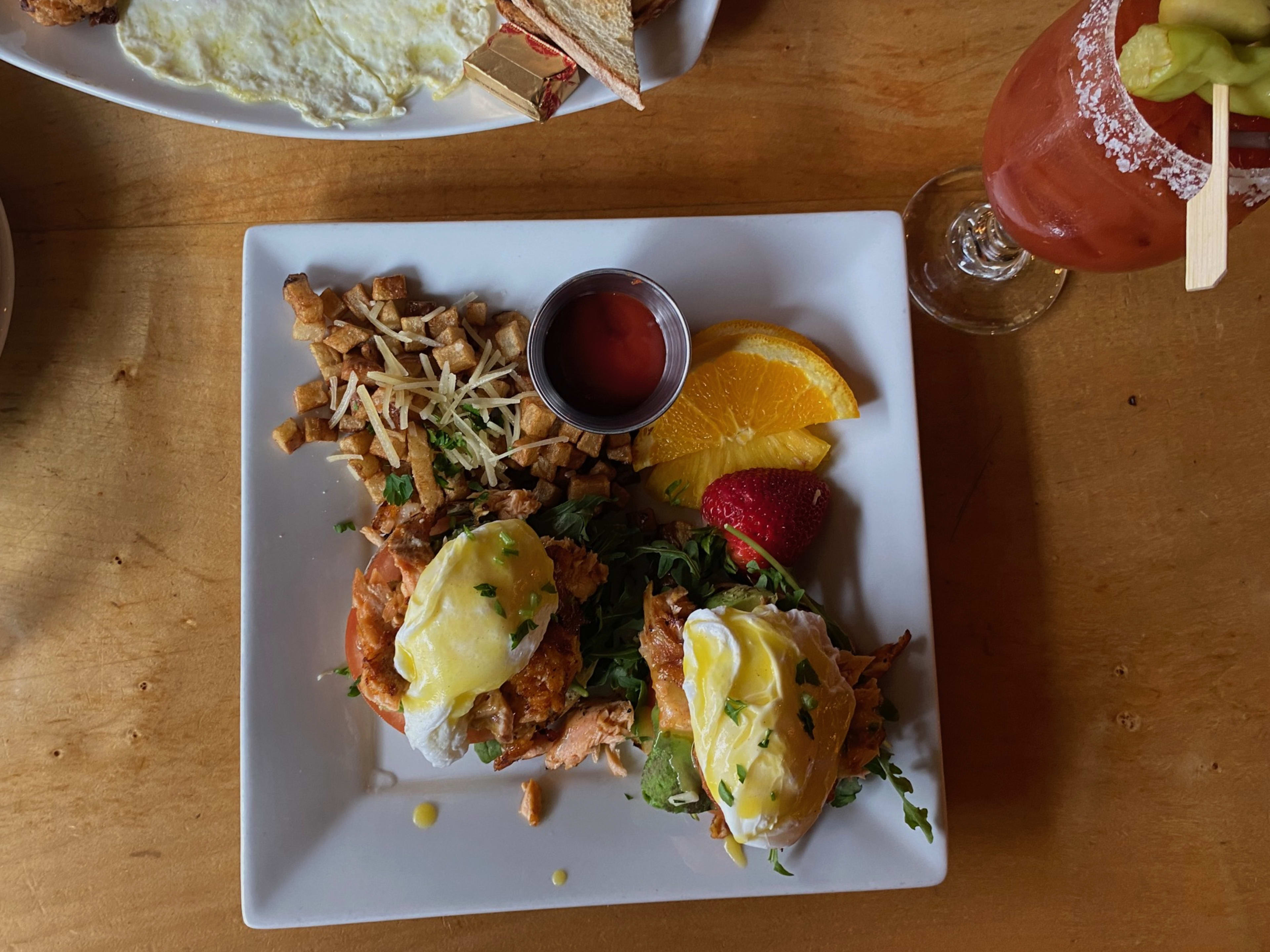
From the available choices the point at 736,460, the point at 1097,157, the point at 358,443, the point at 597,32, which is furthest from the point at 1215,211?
the point at 358,443

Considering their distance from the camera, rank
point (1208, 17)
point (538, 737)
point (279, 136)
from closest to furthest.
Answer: point (1208, 17)
point (538, 737)
point (279, 136)

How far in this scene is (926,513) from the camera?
6.02 feet

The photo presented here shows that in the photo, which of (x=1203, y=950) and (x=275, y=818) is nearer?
(x=275, y=818)

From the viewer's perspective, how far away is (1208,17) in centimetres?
105

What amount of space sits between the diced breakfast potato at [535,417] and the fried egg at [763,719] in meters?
0.48

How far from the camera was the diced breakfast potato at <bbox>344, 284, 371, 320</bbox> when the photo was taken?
166 cm

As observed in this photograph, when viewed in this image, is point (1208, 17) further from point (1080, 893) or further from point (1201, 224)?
point (1080, 893)

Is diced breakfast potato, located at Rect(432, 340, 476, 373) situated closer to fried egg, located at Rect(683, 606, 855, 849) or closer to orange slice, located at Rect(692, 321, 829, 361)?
orange slice, located at Rect(692, 321, 829, 361)

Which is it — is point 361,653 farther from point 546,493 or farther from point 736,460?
point 736,460

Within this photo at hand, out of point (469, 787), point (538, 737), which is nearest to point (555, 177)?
point (538, 737)

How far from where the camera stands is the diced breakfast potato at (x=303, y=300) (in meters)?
1.61

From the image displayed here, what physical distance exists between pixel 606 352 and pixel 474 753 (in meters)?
0.84

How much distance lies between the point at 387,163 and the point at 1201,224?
150cm

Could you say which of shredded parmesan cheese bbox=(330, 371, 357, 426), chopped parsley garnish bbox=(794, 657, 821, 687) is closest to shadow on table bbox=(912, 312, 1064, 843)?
chopped parsley garnish bbox=(794, 657, 821, 687)
